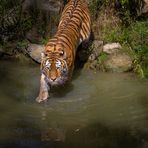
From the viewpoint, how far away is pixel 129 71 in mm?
7508

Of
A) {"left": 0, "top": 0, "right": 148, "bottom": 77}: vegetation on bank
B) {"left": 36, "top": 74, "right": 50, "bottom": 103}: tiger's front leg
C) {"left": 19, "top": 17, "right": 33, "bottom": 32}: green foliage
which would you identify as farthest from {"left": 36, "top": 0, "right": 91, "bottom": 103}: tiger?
{"left": 19, "top": 17, "right": 33, "bottom": 32}: green foliage

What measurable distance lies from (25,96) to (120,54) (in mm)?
1970

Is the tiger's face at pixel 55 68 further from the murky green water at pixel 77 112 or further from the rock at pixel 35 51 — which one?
the rock at pixel 35 51

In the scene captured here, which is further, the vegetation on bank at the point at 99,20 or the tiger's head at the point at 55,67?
the vegetation on bank at the point at 99,20

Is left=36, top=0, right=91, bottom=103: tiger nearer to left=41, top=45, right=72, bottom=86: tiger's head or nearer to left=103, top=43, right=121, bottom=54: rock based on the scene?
left=41, top=45, right=72, bottom=86: tiger's head

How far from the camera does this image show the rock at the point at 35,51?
25.9ft

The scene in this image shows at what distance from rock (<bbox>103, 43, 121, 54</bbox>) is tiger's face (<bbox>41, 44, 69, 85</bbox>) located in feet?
5.46

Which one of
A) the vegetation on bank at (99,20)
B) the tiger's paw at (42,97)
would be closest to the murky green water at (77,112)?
the tiger's paw at (42,97)

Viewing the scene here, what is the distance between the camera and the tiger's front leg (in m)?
6.30

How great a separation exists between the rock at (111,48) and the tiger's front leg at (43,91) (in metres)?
1.87

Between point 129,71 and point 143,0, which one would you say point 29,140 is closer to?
point 129,71

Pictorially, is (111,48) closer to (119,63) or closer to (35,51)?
(119,63)

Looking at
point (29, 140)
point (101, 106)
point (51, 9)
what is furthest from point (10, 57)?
point (29, 140)

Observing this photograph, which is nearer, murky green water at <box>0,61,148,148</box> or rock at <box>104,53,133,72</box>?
murky green water at <box>0,61,148,148</box>
